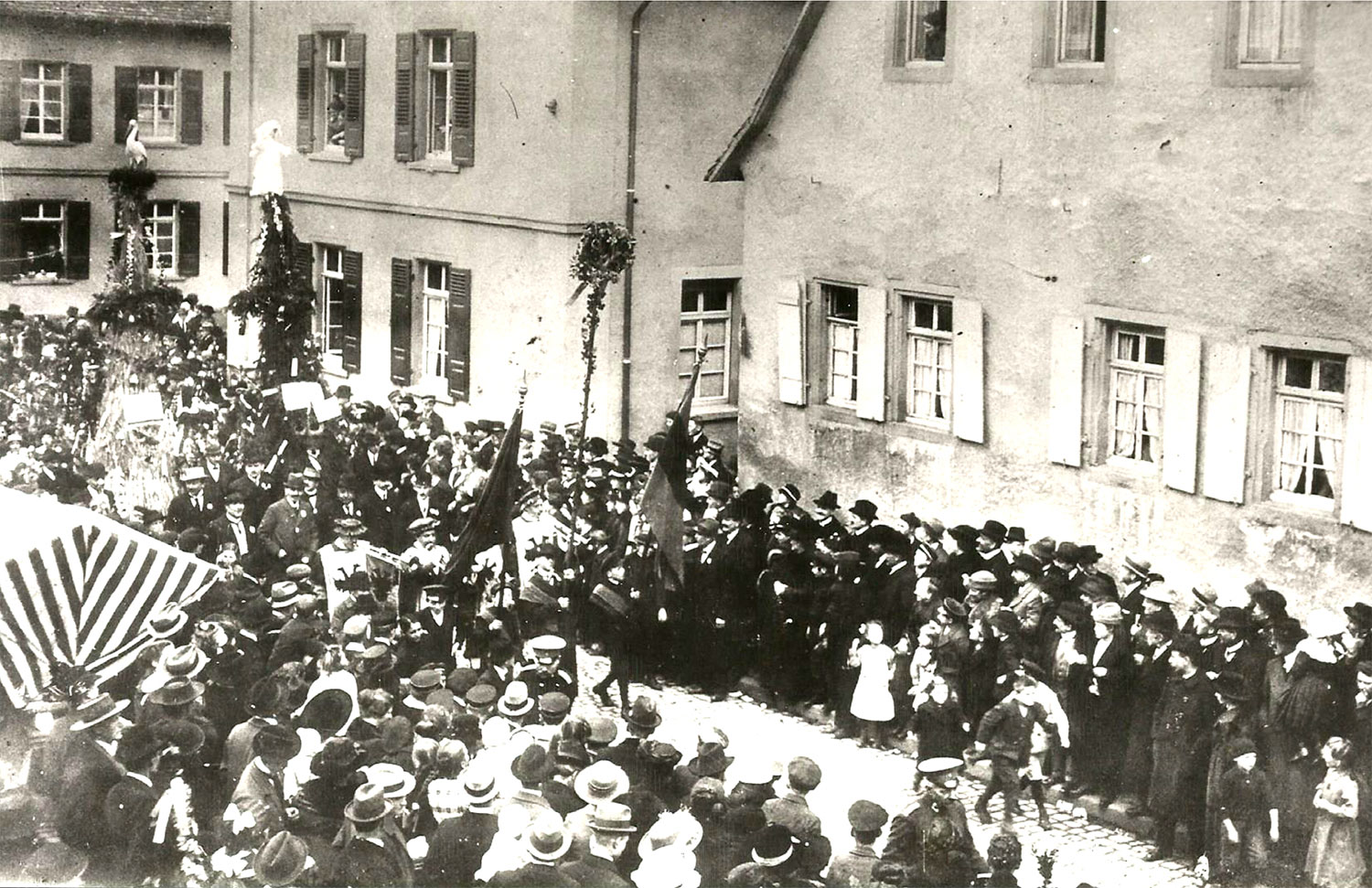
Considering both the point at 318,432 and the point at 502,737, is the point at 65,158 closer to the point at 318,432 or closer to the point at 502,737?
the point at 318,432

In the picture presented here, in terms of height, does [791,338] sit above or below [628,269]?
below

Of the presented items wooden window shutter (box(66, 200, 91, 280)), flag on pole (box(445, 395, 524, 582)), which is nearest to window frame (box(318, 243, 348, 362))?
wooden window shutter (box(66, 200, 91, 280))

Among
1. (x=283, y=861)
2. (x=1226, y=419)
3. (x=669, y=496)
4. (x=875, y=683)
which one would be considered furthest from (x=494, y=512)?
(x=1226, y=419)

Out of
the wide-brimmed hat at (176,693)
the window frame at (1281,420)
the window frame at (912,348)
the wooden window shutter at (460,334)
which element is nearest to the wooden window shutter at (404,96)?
the wooden window shutter at (460,334)

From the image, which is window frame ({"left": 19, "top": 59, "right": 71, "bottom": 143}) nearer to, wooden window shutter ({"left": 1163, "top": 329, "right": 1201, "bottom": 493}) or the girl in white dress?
the girl in white dress

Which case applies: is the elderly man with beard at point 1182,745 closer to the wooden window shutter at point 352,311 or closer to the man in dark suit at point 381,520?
the man in dark suit at point 381,520

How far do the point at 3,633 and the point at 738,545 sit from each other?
5.46 meters

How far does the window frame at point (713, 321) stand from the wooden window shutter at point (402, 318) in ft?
12.7

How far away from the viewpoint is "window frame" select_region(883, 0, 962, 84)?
13914mm

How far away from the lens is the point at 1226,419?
39.6 feet

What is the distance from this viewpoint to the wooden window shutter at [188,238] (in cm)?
2812

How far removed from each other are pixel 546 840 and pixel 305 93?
651 inches

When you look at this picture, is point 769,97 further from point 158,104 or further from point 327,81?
point 158,104

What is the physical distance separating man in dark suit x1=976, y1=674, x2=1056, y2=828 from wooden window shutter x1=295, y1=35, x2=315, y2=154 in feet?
48.8
